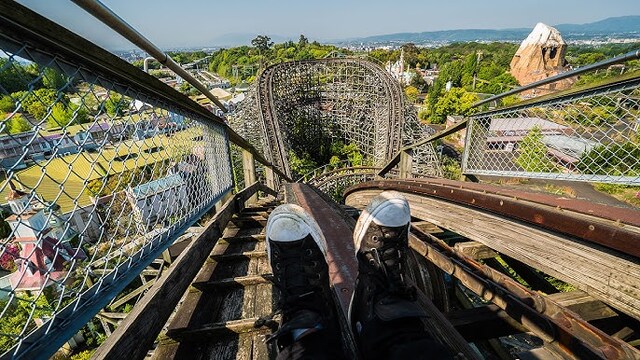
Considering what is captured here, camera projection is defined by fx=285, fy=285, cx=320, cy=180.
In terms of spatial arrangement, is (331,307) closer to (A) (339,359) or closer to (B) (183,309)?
(A) (339,359)

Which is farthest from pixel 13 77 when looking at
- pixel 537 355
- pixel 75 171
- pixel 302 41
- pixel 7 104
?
pixel 302 41

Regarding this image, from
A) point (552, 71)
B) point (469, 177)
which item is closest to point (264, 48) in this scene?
point (552, 71)

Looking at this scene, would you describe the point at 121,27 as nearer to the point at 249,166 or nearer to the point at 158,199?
the point at 158,199

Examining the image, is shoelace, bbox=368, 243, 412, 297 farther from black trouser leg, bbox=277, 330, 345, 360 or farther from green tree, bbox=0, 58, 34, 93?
green tree, bbox=0, 58, 34, 93

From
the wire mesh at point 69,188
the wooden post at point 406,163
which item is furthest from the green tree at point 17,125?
the wooden post at point 406,163

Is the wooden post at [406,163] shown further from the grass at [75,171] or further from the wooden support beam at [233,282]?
the grass at [75,171]

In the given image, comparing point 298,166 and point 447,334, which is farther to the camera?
point 298,166

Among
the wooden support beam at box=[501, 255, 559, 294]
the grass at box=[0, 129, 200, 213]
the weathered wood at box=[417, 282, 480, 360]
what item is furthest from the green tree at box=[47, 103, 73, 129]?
the wooden support beam at box=[501, 255, 559, 294]
